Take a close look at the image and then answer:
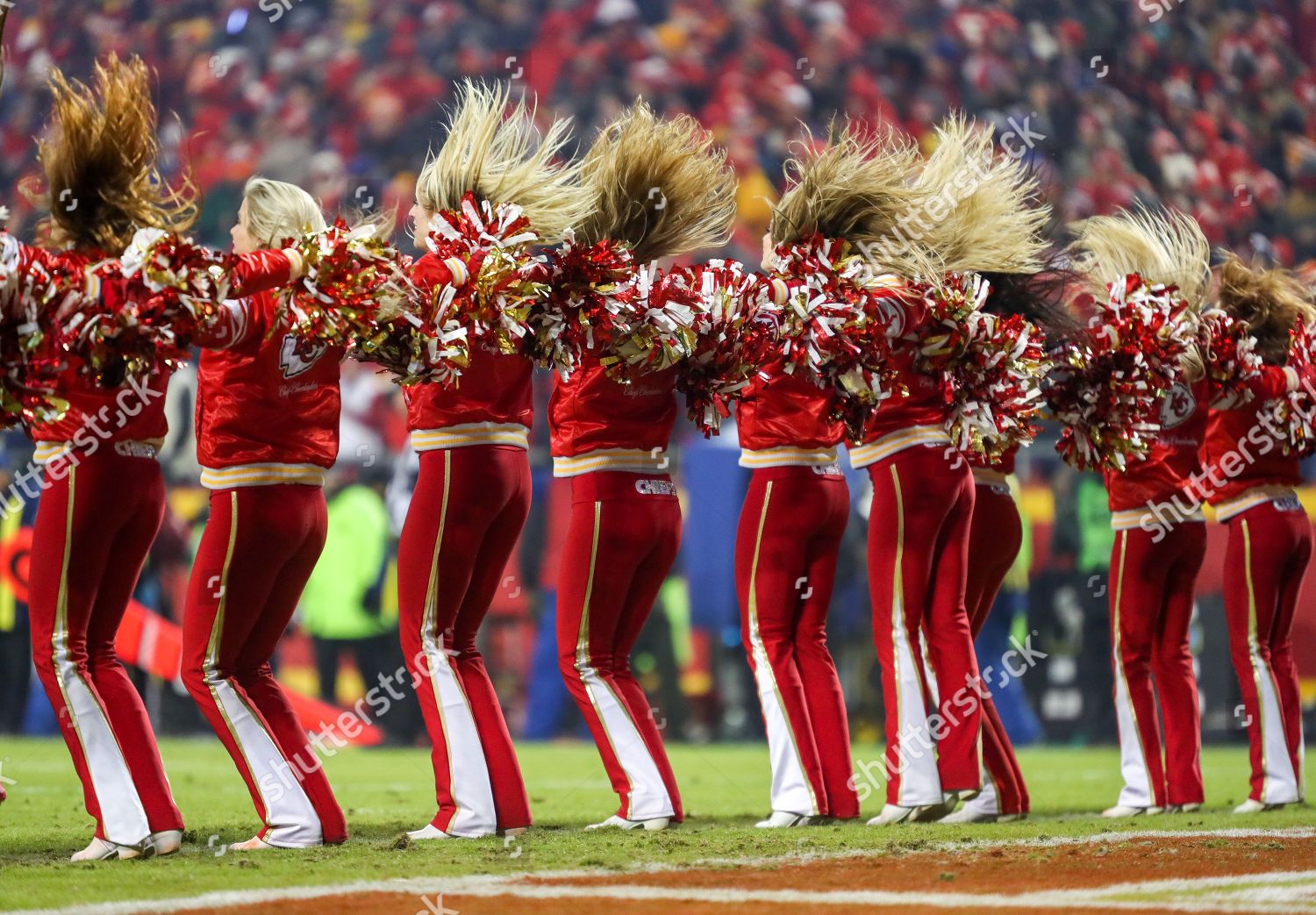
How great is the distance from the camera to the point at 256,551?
466 centimetres

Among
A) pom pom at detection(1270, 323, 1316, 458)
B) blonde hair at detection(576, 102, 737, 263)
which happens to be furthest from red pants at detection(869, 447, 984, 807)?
pom pom at detection(1270, 323, 1316, 458)

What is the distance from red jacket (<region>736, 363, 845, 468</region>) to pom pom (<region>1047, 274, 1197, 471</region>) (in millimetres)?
1192

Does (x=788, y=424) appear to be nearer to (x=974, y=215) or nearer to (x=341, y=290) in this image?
(x=974, y=215)

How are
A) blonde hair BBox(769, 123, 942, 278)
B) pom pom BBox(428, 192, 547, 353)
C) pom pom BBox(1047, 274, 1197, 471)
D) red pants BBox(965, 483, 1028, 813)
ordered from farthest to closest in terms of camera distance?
pom pom BBox(1047, 274, 1197, 471), red pants BBox(965, 483, 1028, 813), blonde hair BBox(769, 123, 942, 278), pom pom BBox(428, 192, 547, 353)

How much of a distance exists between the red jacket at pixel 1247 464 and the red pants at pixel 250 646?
4.09 m

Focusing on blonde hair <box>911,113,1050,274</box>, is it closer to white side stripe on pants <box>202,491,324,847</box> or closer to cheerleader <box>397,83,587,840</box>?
cheerleader <box>397,83,587,840</box>

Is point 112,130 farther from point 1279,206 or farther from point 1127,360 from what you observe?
point 1279,206

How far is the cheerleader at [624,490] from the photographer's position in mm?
5344

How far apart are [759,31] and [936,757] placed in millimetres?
9376

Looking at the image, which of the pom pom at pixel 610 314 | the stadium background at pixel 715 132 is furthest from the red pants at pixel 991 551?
the stadium background at pixel 715 132

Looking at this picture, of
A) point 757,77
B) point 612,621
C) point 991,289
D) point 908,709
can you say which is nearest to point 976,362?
point 991,289

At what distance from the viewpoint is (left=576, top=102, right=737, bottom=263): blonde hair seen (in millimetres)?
5430

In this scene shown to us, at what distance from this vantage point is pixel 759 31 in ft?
44.9

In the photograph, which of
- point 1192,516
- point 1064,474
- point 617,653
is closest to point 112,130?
point 617,653
